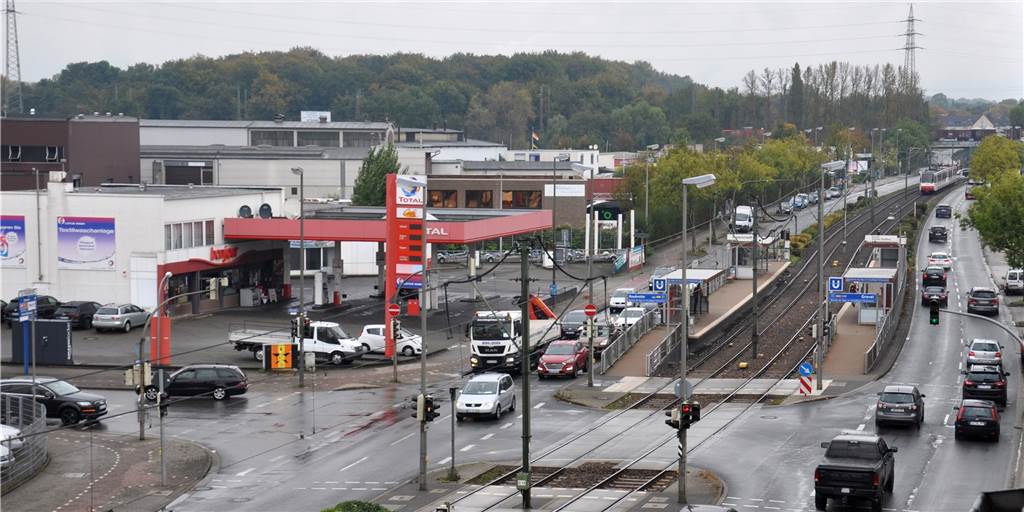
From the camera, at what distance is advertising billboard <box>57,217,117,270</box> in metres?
68.4

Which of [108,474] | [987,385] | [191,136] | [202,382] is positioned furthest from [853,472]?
[191,136]

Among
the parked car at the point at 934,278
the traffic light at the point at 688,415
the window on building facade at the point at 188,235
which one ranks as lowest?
the parked car at the point at 934,278

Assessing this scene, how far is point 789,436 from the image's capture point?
40.5m

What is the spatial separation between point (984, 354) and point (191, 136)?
108 metres

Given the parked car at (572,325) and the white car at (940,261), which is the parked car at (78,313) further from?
the white car at (940,261)

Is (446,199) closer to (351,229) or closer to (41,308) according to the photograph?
(351,229)

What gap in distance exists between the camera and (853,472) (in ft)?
98.9

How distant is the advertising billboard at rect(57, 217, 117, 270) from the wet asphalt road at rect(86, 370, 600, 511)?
19.8m

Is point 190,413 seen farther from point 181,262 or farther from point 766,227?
point 766,227

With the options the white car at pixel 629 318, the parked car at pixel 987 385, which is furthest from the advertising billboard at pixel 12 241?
the parked car at pixel 987 385

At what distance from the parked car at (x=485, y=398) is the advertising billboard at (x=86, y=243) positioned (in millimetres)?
31110

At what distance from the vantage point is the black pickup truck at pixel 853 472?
30.0 m

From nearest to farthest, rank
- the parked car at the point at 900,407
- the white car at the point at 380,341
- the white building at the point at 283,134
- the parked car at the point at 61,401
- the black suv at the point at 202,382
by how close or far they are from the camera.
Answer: the parked car at the point at 900,407 < the parked car at the point at 61,401 < the black suv at the point at 202,382 < the white car at the point at 380,341 < the white building at the point at 283,134

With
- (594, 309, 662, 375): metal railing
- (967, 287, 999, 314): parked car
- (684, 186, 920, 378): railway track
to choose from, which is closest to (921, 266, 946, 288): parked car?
(684, 186, 920, 378): railway track
